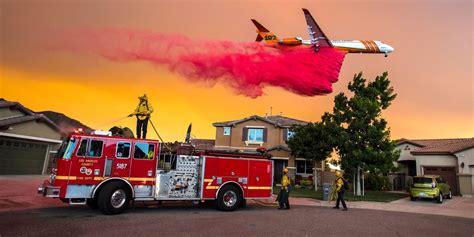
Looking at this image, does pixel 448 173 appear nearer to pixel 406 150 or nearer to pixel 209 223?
pixel 406 150

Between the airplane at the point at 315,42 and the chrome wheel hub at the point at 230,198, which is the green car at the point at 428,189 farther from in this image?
the chrome wheel hub at the point at 230,198

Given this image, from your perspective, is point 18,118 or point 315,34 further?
point 18,118

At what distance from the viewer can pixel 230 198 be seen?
13477mm

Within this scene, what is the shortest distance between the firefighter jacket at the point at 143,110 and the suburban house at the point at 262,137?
62.7 feet

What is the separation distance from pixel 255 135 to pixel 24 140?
21.0 meters

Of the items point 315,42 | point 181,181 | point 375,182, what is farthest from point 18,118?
point 375,182

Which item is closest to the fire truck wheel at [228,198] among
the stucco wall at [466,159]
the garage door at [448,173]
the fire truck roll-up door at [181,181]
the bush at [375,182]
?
the fire truck roll-up door at [181,181]

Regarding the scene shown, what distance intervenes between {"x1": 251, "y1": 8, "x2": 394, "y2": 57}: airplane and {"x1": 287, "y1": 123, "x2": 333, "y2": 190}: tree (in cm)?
682

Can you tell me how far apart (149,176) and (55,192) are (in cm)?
312

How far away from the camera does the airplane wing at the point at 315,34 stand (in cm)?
1909

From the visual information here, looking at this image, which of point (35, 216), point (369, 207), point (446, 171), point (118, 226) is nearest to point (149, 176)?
point (118, 226)

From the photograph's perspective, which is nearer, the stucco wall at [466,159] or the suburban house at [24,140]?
the suburban house at [24,140]

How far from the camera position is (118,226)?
9.09 metres

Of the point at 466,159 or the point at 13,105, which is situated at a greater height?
the point at 13,105
